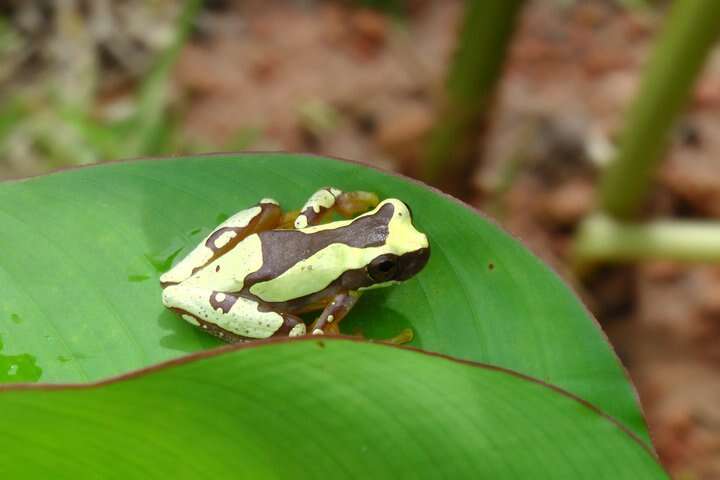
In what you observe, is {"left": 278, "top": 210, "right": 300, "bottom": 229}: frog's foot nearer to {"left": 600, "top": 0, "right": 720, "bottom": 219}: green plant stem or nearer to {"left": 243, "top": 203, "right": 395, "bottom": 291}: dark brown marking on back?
{"left": 243, "top": 203, "right": 395, "bottom": 291}: dark brown marking on back

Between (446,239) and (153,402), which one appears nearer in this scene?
(153,402)

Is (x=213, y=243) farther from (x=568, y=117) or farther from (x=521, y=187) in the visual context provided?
(x=568, y=117)

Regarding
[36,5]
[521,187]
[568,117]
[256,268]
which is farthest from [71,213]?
[36,5]

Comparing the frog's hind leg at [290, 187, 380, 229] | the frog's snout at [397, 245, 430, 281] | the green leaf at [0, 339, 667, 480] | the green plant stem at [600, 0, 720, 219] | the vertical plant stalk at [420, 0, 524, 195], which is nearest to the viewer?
the green leaf at [0, 339, 667, 480]

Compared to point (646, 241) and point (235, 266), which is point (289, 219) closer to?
point (235, 266)

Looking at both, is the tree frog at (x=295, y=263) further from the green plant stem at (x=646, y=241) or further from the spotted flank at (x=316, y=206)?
the green plant stem at (x=646, y=241)

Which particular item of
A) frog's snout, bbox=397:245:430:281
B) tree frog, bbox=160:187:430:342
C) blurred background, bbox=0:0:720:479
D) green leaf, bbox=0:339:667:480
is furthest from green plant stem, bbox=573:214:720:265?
green leaf, bbox=0:339:667:480

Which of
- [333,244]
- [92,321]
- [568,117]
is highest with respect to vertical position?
[568,117]
